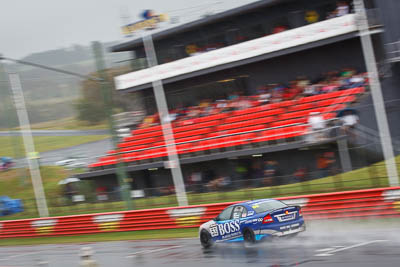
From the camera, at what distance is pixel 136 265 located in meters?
15.0

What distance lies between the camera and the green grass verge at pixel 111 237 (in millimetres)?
21797

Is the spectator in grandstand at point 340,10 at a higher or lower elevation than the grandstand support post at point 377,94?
higher

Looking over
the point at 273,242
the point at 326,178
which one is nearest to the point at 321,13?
the point at 326,178

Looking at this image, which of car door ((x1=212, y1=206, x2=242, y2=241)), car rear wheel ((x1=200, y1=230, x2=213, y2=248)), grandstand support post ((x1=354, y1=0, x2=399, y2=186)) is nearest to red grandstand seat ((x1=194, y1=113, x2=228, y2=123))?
grandstand support post ((x1=354, y1=0, x2=399, y2=186))

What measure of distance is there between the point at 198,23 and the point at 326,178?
1731cm

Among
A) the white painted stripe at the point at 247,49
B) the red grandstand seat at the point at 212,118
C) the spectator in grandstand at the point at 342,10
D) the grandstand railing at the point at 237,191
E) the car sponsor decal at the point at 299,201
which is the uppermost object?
the spectator in grandstand at the point at 342,10

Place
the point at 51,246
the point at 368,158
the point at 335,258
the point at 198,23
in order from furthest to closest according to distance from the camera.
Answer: the point at 198,23 < the point at 51,246 < the point at 368,158 < the point at 335,258

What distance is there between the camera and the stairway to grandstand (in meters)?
25.1

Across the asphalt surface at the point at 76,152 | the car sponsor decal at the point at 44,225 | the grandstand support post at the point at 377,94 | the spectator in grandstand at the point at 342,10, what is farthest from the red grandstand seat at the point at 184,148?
the asphalt surface at the point at 76,152

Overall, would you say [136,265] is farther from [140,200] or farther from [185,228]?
[140,200]

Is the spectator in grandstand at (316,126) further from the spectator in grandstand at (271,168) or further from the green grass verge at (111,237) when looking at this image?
the green grass verge at (111,237)

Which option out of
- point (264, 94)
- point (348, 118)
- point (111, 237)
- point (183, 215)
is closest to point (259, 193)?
point (183, 215)

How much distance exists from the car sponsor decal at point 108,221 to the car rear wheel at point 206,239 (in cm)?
892

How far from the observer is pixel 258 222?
1434cm
